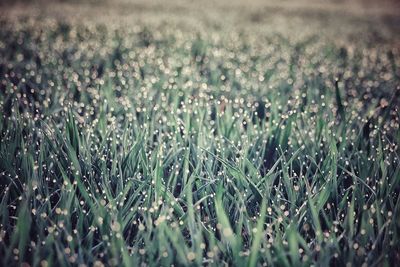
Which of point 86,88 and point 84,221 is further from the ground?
point 86,88

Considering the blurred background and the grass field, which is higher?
the blurred background

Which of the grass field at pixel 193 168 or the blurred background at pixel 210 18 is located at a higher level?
the blurred background at pixel 210 18

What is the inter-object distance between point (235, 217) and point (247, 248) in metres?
0.11

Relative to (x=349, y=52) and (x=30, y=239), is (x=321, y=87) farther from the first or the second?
(x=30, y=239)

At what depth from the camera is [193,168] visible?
1.34 m

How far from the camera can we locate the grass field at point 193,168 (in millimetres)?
1053

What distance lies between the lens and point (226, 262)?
3.54 feet

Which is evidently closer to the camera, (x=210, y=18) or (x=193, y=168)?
(x=193, y=168)

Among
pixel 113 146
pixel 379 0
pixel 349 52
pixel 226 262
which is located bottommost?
pixel 226 262

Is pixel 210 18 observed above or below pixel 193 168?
above

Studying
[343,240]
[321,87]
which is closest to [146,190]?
[343,240]

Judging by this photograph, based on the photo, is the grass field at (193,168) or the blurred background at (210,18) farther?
the blurred background at (210,18)

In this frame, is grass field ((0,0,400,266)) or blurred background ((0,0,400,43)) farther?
A: blurred background ((0,0,400,43))

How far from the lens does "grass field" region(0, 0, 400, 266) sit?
105 centimetres
